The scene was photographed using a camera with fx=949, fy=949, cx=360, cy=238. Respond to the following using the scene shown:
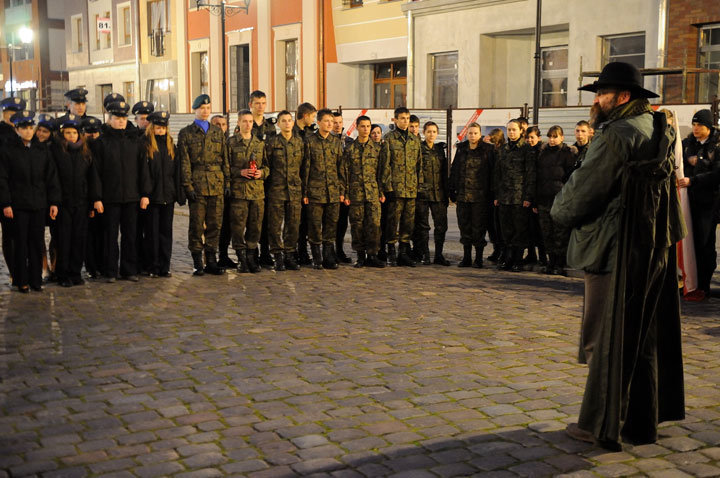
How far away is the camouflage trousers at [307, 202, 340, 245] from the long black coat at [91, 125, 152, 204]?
2227 millimetres

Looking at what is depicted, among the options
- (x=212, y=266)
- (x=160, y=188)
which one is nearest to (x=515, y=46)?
(x=212, y=266)

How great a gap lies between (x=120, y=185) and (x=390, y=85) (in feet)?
70.0

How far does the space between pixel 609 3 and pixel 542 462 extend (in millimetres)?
20521

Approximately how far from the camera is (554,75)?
2603cm

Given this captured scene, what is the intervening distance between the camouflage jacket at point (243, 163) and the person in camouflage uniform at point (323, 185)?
683 mm

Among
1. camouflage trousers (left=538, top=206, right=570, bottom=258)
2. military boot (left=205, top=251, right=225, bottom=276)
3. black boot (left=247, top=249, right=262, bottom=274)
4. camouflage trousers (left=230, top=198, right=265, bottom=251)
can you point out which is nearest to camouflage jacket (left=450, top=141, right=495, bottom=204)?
camouflage trousers (left=538, top=206, right=570, bottom=258)

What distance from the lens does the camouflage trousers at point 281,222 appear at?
490 inches

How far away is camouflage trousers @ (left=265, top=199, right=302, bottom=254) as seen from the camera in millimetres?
12445

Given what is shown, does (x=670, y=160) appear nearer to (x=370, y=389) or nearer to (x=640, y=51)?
(x=370, y=389)

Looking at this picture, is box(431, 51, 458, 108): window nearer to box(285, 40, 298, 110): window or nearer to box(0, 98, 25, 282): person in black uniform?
box(285, 40, 298, 110): window

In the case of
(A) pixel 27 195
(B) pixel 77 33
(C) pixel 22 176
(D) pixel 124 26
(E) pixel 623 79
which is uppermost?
(B) pixel 77 33

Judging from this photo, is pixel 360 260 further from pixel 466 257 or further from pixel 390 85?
pixel 390 85

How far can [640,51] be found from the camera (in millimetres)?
23391

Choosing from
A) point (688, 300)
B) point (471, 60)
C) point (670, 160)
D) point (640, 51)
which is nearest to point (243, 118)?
point (688, 300)
